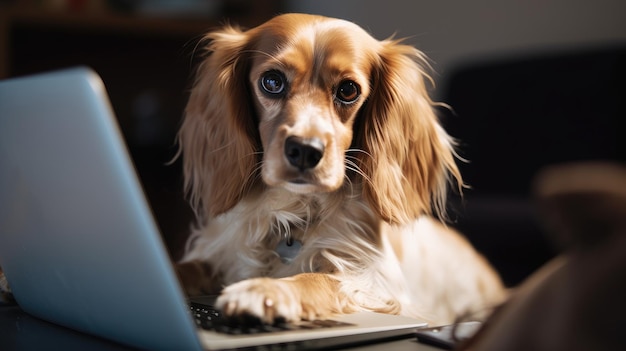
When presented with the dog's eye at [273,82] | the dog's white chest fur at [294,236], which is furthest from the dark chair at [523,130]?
the dog's eye at [273,82]

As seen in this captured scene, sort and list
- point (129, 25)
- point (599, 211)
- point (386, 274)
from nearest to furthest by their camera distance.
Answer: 1. point (599, 211)
2. point (386, 274)
3. point (129, 25)

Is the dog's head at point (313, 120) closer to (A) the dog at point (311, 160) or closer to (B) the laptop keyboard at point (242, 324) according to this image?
(A) the dog at point (311, 160)

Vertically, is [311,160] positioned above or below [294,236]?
above

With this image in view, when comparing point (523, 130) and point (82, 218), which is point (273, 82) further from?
point (523, 130)

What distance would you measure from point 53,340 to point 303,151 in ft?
1.28

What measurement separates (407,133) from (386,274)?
0.77 feet

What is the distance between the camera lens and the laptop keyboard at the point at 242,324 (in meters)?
0.79

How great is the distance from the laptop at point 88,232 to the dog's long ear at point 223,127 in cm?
30

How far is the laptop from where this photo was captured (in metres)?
0.65

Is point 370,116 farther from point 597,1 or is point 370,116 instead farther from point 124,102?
point 124,102

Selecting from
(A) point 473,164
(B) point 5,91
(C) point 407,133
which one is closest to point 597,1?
(A) point 473,164

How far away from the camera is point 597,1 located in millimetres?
3031

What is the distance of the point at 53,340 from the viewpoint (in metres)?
0.83

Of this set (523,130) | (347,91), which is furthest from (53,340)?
(523,130)
